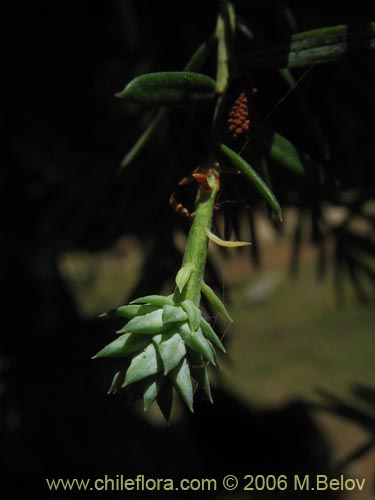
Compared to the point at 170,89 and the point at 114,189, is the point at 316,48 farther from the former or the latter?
the point at 114,189

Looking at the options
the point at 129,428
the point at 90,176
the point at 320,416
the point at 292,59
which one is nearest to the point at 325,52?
the point at 292,59

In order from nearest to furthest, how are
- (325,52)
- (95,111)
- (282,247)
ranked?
1. (325,52)
2. (95,111)
3. (282,247)

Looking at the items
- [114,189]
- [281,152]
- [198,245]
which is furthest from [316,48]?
[114,189]

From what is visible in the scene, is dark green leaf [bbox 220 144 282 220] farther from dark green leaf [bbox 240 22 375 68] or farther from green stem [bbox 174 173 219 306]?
dark green leaf [bbox 240 22 375 68]

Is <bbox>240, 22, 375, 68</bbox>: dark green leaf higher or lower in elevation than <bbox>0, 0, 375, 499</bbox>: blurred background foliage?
higher

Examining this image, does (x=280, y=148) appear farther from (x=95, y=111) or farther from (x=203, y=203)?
(x=95, y=111)

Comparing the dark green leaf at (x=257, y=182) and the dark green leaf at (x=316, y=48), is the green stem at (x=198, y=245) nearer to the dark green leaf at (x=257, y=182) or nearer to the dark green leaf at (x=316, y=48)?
the dark green leaf at (x=257, y=182)

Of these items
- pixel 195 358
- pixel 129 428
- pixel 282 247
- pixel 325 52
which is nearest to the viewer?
pixel 195 358

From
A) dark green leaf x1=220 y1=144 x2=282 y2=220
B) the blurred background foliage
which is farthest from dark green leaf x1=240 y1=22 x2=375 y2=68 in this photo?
dark green leaf x1=220 y1=144 x2=282 y2=220

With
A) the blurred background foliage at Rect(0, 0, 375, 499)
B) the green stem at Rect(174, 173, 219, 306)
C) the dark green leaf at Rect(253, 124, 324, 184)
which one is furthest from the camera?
the blurred background foliage at Rect(0, 0, 375, 499)
